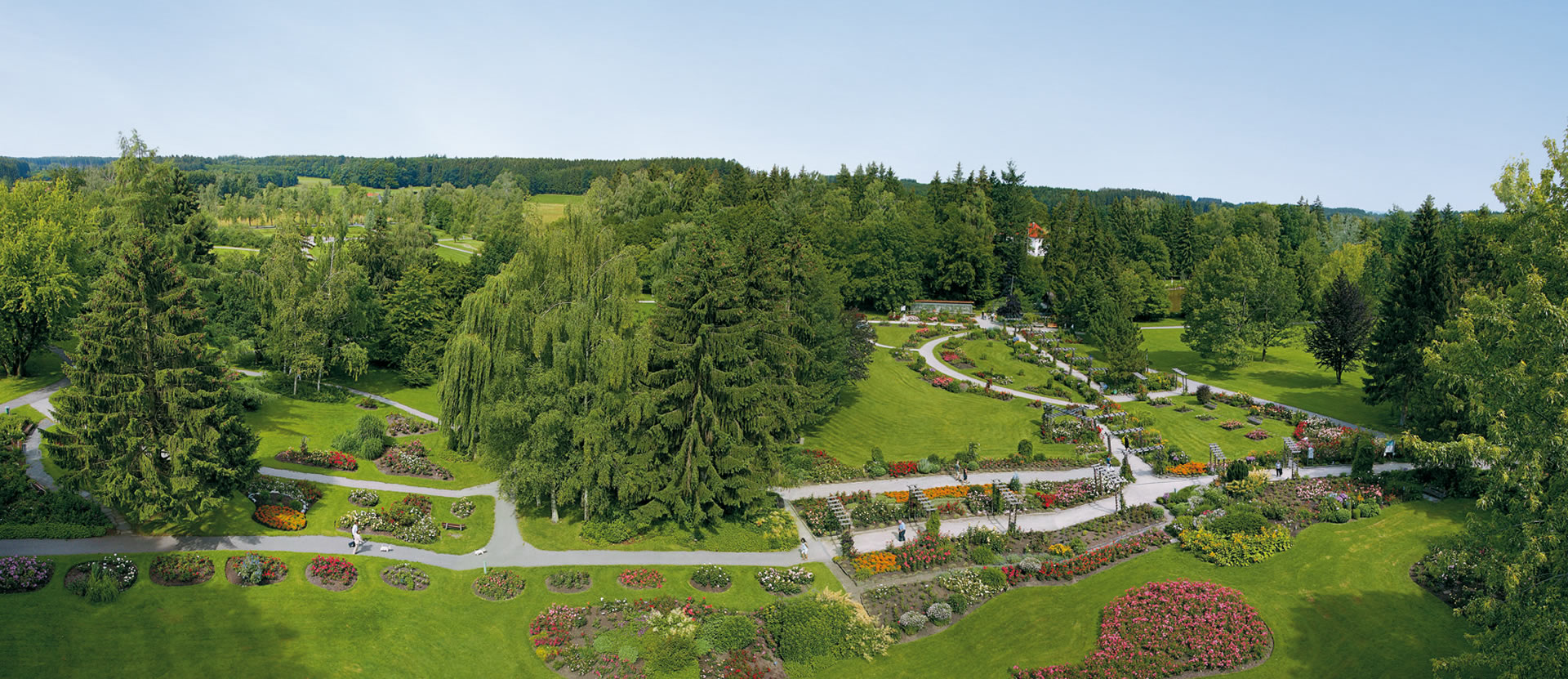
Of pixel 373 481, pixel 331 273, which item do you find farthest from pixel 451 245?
pixel 373 481

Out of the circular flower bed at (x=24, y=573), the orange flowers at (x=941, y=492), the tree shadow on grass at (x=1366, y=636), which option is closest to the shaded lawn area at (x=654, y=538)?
the orange flowers at (x=941, y=492)

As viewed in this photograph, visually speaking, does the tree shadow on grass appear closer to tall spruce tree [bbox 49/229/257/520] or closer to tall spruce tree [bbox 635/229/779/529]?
tall spruce tree [bbox 635/229/779/529]

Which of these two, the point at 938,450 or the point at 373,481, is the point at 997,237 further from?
the point at 373,481

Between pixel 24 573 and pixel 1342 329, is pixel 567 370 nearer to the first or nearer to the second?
pixel 24 573

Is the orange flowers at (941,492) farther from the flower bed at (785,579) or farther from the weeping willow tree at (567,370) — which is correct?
the weeping willow tree at (567,370)

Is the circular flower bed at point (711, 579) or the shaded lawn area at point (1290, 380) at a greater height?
the shaded lawn area at point (1290, 380)

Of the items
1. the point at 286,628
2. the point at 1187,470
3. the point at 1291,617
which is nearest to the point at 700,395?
the point at 286,628
